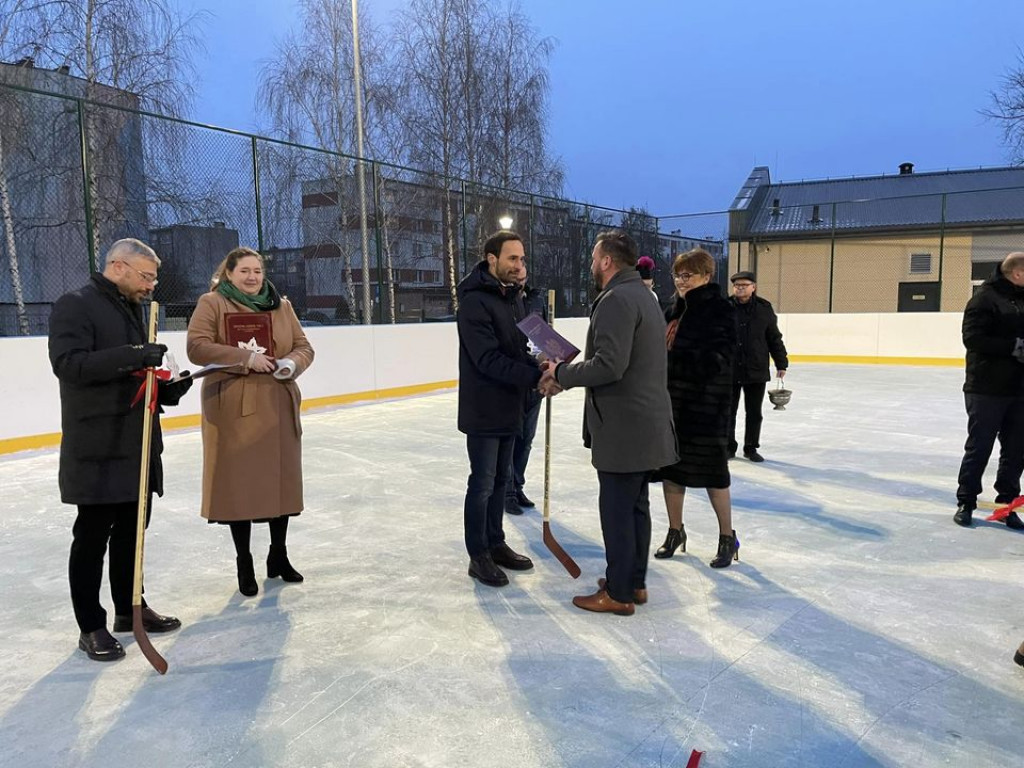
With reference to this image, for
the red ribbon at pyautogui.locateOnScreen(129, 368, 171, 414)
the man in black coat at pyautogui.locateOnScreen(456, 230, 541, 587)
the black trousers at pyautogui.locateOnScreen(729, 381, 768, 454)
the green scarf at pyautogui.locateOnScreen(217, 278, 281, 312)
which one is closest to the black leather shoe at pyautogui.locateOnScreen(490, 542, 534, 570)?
the man in black coat at pyautogui.locateOnScreen(456, 230, 541, 587)

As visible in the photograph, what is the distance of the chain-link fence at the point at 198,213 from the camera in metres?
7.84

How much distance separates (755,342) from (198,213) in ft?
23.0

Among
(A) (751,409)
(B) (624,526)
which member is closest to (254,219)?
(A) (751,409)

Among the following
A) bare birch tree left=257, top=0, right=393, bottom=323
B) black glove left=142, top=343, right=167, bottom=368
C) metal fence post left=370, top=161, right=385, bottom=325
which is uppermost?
bare birch tree left=257, top=0, right=393, bottom=323

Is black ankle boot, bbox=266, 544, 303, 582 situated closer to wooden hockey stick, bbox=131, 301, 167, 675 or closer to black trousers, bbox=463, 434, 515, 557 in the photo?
wooden hockey stick, bbox=131, 301, 167, 675

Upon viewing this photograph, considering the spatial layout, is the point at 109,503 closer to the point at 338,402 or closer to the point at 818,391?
the point at 338,402

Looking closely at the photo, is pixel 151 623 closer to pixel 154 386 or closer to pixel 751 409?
pixel 154 386

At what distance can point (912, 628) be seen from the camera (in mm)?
2783

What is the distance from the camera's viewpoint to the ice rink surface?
6.78 ft

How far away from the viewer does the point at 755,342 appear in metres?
5.82

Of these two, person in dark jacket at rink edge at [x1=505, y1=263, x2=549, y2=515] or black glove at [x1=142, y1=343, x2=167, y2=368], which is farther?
person in dark jacket at rink edge at [x1=505, y1=263, x2=549, y2=515]

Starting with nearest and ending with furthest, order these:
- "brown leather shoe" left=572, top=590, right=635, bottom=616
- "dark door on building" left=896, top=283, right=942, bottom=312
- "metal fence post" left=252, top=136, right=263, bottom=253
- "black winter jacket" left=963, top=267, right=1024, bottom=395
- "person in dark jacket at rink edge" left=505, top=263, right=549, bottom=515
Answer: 1. "brown leather shoe" left=572, top=590, right=635, bottom=616
2. "black winter jacket" left=963, top=267, right=1024, bottom=395
3. "person in dark jacket at rink edge" left=505, top=263, right=549, bottom=515
4. "metal fence post" left=252, top=136, right=263, bottom=253
5. "dark door on building" left=896, top=283, right=942, bottom=312

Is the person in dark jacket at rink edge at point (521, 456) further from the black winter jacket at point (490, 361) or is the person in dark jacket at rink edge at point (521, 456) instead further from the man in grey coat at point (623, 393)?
the man in grey coat at point (623, 393)

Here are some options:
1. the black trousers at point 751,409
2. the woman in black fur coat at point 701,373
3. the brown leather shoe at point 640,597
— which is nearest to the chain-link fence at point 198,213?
the black trousers at point 751,409
